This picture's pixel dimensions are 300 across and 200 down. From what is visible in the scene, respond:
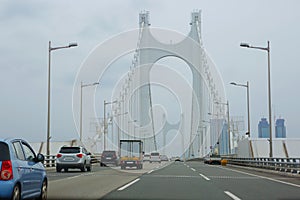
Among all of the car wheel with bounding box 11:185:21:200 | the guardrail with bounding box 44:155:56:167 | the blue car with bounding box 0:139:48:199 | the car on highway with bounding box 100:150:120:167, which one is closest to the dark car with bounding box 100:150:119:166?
the car on highway with bounding box 100:150:120:167

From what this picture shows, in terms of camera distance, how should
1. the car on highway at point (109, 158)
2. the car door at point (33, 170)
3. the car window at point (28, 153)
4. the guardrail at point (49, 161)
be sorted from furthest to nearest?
the car on highway at point (109, 158) < the guardrail at point (49, 161) < the car window at point (28, 153) < the car door at point (33, 170)

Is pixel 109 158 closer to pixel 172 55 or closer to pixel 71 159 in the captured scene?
pixel 71 159

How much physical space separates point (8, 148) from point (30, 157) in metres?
1.30

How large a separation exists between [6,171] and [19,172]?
1.49ft

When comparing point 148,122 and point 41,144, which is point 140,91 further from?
point 41,144

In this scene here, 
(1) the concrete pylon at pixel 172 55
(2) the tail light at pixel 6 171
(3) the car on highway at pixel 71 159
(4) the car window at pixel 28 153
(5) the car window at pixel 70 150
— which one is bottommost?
(3) the car on highway at pixel 71 159

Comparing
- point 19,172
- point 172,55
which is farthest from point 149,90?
point 19,172

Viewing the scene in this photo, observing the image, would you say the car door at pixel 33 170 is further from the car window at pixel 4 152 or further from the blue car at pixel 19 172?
the car window at pixel 4 152

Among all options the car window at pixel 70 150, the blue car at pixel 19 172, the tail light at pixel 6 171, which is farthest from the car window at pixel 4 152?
the car window at pixel 70 150

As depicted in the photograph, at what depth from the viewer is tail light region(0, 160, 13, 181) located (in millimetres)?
8875

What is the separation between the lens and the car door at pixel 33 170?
10297mm

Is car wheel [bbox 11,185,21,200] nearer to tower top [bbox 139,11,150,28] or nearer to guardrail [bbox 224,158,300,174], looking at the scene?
guardrail [bbox 224,158,300,174]

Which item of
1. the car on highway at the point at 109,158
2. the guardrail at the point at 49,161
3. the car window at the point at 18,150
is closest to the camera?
the car window at the point at 18,150

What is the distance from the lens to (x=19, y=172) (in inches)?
368
